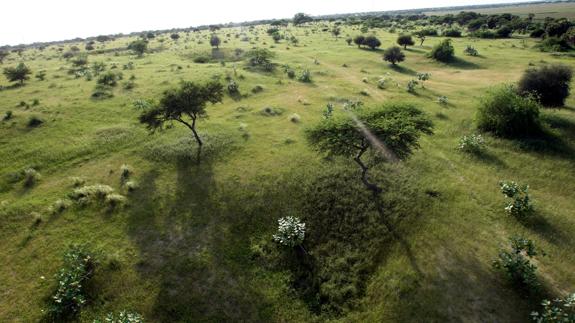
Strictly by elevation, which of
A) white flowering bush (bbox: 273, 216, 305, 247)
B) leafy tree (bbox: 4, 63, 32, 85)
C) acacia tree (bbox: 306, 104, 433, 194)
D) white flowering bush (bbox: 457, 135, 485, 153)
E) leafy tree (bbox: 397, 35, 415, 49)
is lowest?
white flowering bush (bbox: 273, 216, 305, 247)

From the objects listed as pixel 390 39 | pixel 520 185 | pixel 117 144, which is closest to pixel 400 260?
pixel 520 185

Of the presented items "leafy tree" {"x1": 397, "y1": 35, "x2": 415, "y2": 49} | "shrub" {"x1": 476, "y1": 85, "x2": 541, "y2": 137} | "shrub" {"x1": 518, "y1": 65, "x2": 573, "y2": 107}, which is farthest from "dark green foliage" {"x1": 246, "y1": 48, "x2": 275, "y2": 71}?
"shrub" {"x1": 518, "y1": 65, "x2": 573, "y2": 107}

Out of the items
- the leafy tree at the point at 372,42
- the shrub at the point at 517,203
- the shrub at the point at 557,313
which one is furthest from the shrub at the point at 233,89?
the leafy tree at the point at 372,42

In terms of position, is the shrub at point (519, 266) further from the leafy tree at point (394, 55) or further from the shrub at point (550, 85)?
the leafy tree at point (394, 55)

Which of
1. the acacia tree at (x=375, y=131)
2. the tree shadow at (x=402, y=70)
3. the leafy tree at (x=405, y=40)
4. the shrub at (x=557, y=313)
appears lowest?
the shrub at (x=557, y=313)

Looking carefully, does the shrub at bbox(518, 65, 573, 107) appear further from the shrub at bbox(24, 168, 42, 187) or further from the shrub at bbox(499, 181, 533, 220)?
the shrub at bbox(24, 168, 42, 187)

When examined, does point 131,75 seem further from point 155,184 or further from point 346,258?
point 346,258
